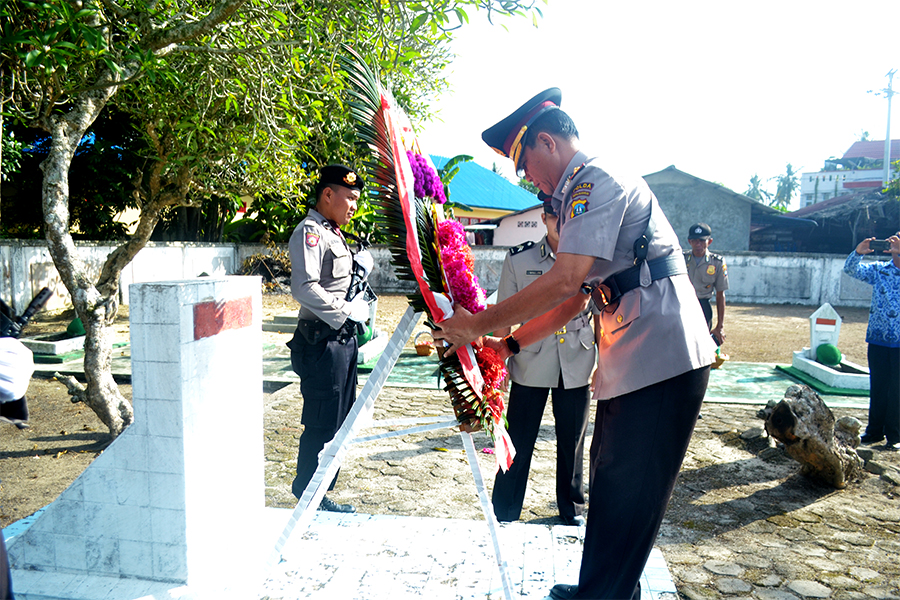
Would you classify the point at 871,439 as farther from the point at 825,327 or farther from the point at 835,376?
the point at 825,327

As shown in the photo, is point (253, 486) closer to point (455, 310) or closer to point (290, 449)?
point (455, 310)

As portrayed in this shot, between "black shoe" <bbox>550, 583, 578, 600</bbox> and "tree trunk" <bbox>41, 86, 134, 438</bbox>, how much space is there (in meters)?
4.04

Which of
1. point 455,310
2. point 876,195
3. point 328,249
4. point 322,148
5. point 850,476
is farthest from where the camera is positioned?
point 876,195

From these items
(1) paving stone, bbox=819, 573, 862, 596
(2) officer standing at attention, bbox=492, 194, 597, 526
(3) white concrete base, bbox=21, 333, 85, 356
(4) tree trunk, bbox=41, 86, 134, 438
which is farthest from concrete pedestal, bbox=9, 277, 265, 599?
(3) white concrete base, bbox=21, 333, 85, 356

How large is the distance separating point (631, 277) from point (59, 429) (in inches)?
226

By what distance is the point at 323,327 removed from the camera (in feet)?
12.0

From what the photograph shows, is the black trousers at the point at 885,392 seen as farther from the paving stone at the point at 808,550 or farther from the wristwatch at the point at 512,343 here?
the wristwatch at the point at 512,343

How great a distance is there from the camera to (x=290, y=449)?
5.18 m

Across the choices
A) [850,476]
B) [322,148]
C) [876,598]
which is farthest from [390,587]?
[322,148]

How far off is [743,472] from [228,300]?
424cm

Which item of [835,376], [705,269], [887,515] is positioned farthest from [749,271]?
[887,515]

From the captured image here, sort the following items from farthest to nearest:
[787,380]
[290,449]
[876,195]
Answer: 1. [876,195]
2. [787,380]
3. [290,449]

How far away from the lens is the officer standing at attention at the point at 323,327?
142 inches

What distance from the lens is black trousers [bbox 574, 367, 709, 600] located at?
219 centimetres
